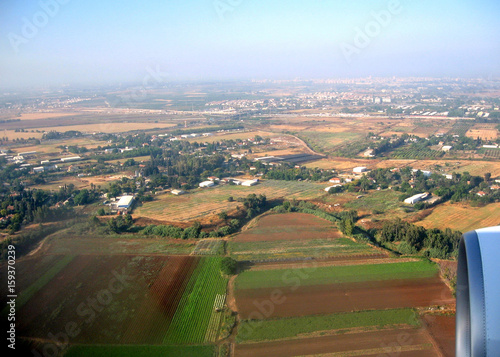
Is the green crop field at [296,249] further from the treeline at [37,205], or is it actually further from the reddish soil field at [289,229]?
the treeline at [37,205]

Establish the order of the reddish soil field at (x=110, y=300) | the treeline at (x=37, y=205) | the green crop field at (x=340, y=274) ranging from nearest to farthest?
1. the reddish soil field at (x=110, y=300)
2. the green crop field at (x=340, y=274)
3. the treeline at (x=37, y=205)

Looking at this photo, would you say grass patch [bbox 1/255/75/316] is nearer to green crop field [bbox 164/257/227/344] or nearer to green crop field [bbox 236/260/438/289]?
green crop field [bbox 164/257/227/344]

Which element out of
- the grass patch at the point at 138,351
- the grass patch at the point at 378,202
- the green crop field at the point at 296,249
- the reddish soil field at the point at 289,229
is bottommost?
the grass patch at the point at 378,202

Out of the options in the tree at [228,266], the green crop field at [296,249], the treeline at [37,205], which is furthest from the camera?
the treeline at [37,205]

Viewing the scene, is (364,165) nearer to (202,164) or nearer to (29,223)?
(202,164)

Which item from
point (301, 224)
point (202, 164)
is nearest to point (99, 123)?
point (202, 164)

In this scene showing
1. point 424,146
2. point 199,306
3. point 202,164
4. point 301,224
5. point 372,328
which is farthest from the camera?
point 424,146

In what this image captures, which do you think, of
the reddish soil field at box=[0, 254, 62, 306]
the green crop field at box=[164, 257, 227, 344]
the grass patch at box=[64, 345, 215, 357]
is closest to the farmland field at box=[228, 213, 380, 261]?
the green crop field at box=[164, 257, 227, 344]

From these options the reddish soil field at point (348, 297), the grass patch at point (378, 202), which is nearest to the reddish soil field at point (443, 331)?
the reddish soil field at point (348, 297)
